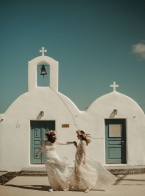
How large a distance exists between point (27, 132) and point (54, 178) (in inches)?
194

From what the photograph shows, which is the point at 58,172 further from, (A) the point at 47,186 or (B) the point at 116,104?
(B) the point at 116,104

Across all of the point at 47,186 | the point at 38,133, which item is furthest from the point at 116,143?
the point at 47,186

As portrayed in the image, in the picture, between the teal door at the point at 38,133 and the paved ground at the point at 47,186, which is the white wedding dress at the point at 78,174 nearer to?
the paved ground at the point at 47,186

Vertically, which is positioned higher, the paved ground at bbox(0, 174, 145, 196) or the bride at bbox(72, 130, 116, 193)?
the bride at bbox(72, 130, 116, 193)

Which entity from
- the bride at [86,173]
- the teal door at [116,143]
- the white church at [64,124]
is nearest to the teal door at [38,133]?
the white church at [64,124]

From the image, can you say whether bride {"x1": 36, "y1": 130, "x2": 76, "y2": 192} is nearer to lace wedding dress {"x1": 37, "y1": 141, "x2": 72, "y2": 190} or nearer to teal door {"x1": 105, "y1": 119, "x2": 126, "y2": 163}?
lace wedding dress {"x1": 37, "y1": 141, "x2": 72, "y2": 190}

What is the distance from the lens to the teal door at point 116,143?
1368cm

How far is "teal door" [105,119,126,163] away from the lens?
539 inches

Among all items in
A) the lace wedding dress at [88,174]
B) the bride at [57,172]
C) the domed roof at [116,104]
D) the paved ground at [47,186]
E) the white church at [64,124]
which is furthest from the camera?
the domed roof at [116,104]

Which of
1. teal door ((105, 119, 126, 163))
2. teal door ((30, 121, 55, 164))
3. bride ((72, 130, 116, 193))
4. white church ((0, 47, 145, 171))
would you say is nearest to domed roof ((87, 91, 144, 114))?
white church ((0, 47, 145, 171))

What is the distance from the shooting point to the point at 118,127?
545 inches

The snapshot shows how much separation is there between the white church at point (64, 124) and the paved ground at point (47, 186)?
2216 mm

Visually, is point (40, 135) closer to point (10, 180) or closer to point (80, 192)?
point (10, 180)

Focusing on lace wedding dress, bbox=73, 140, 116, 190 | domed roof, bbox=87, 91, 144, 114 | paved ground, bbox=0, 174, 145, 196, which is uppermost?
domed roof, bbox=87, 91, 144, 114
